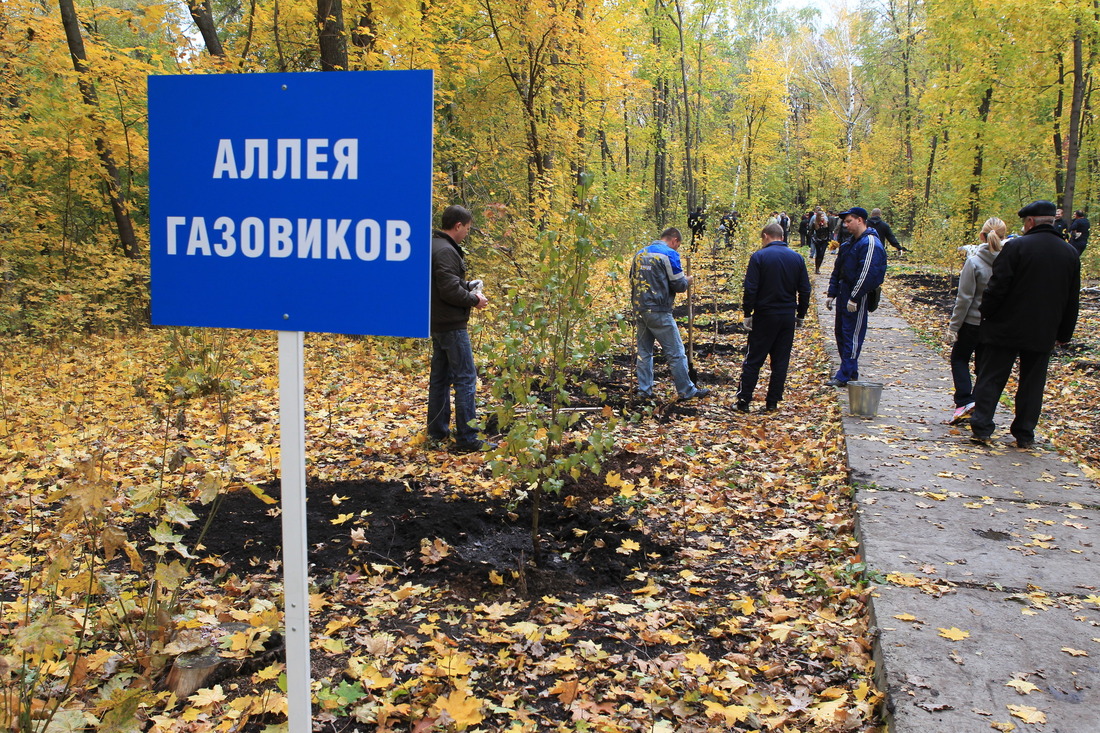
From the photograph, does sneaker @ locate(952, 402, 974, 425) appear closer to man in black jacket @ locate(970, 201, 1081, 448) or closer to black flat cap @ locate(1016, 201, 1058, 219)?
man in black jacket @ locate(970, 201, 1081, 448)

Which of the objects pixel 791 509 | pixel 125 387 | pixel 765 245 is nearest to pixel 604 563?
pixel 791 509

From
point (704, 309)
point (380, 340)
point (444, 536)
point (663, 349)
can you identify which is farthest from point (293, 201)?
point (704, 309)

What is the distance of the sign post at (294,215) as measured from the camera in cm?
187

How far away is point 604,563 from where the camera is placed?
4098mm

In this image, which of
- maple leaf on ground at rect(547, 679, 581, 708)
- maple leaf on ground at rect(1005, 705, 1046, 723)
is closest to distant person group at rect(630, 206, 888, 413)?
maple leaf on ground at rect(547, 679, 581, 708)

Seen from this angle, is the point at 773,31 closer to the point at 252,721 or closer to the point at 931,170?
the point at 931,170

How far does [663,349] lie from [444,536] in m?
4.44

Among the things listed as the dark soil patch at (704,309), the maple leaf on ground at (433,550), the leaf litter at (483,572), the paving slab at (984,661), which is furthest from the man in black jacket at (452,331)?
the dark soil patch at (704,309)

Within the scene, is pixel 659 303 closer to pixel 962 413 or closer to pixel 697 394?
pixel 697 394

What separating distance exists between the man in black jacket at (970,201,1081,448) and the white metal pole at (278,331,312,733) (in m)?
6.00

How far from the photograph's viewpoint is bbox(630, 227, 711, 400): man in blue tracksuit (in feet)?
24.9

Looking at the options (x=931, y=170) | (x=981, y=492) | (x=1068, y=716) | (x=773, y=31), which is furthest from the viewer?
(x=773, y=31)

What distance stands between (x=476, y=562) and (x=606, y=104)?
15533 millimetres

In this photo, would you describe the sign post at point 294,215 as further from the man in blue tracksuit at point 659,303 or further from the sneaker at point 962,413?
the sneaker at point 962,413
